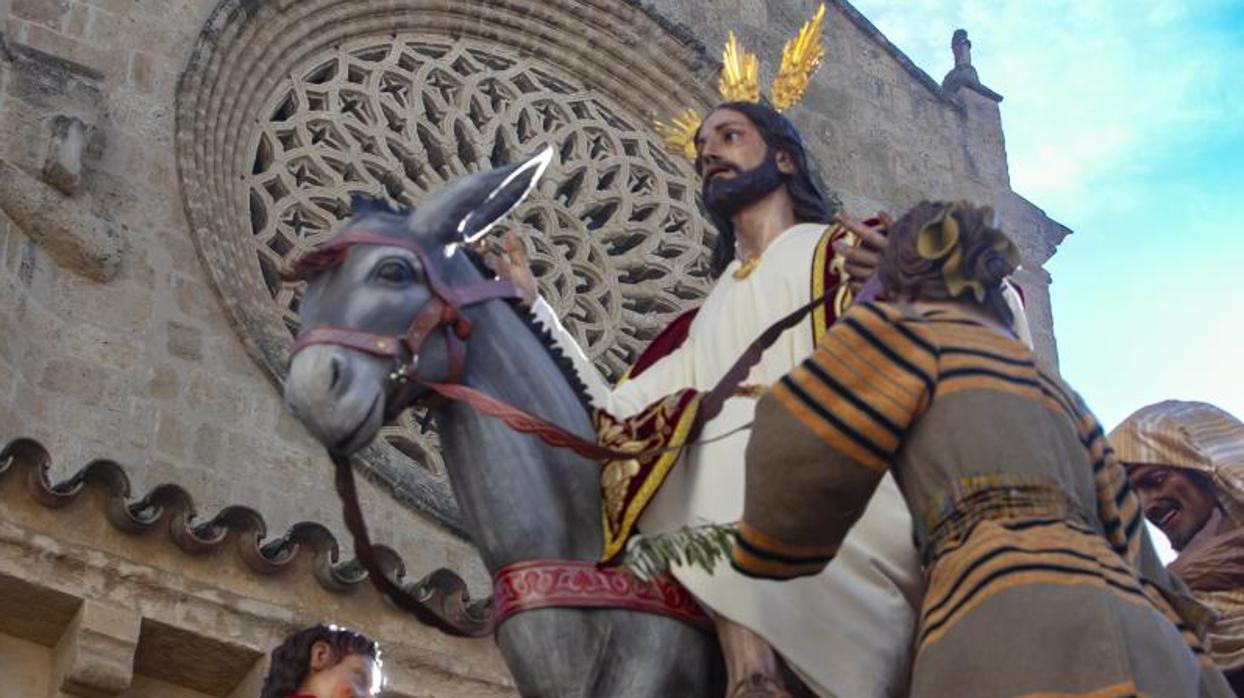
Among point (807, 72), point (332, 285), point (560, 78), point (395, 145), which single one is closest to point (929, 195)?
point (560, 78)

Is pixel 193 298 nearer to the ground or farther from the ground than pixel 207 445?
farther from the ground

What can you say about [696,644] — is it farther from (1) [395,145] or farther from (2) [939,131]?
(2) [939,131]

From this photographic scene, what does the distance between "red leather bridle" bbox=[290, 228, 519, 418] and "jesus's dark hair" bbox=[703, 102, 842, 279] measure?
0.61 m

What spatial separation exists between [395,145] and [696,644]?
829 centimetres

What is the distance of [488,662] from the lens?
8812 millimetres

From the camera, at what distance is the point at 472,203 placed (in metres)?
4.89

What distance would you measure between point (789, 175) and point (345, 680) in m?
1.53

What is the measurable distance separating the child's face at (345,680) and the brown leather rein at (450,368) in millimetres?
890

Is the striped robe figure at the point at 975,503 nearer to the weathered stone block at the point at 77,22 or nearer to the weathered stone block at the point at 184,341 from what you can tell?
the weathered stone block at the point at 184,341

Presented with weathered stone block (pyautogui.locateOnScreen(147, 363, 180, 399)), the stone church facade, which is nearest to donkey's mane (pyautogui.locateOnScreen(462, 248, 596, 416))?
the stone church facade

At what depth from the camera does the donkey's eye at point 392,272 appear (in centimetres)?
471

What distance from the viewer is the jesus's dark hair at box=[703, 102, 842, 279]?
5215mm

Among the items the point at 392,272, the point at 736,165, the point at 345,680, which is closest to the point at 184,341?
the point at 345,680

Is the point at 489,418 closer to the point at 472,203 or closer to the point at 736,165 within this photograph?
the point at 472,203
